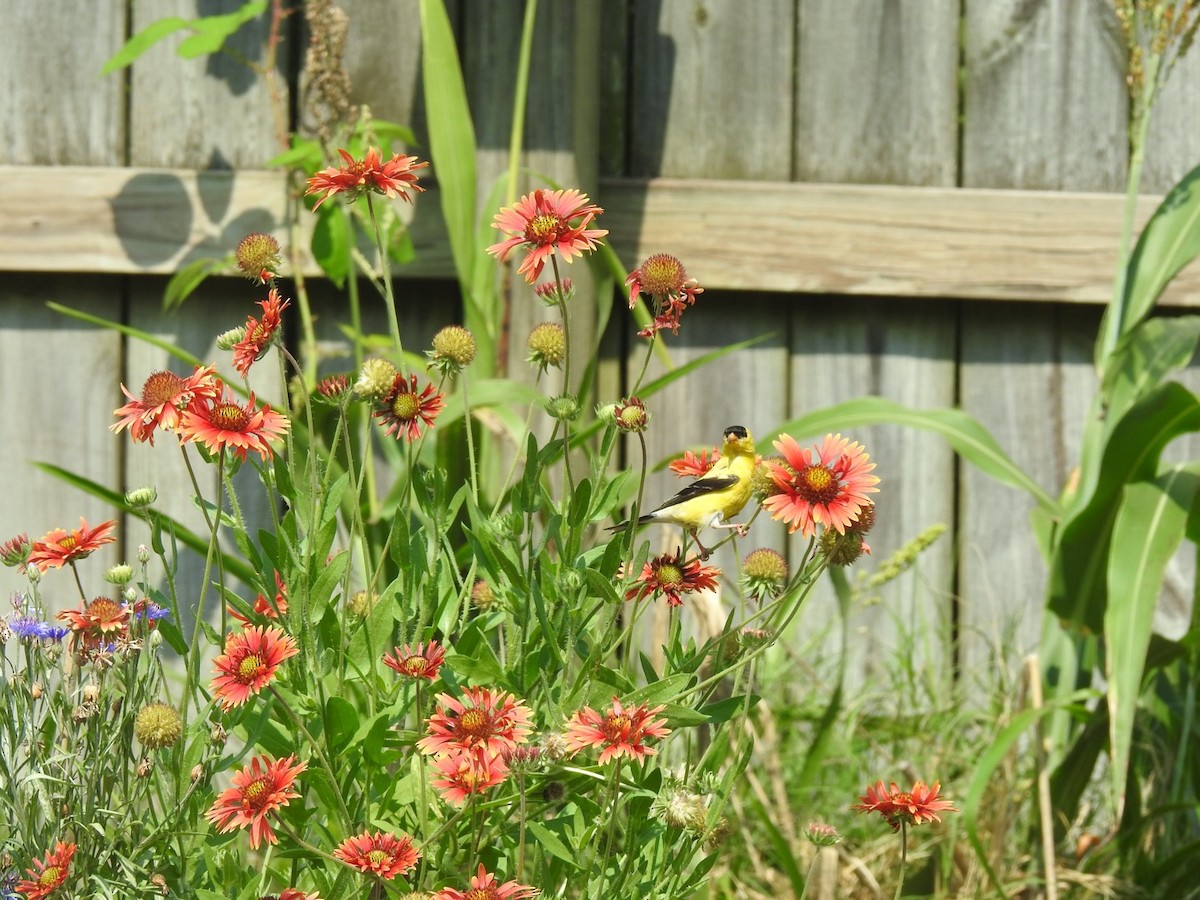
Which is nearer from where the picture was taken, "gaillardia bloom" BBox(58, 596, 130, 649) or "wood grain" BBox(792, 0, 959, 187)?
"gaillardia bloom" BBox(58, 596, 130, 649)

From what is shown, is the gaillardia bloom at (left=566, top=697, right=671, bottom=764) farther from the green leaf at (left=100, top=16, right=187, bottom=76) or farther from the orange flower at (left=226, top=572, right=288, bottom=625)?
the green leaf at (left=100, top=16, right=187, bottom=76)

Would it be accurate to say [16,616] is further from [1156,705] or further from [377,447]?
[1156,705]

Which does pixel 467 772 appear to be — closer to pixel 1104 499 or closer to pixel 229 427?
pixel 229 427

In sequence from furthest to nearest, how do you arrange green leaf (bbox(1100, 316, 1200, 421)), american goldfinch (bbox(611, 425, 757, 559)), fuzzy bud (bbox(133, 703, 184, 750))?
1. green leaf (bbox(1100, 316, 1200, 421))
2. american goldfinch (bbox(611, 425, 757, 559))
3. fuzzy bud (bbox(133, 703, 184, 750))

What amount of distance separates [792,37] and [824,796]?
4.32ft

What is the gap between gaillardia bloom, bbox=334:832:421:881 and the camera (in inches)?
35.5

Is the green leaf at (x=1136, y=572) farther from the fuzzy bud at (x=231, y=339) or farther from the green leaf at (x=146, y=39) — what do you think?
the green leaf at (x=146, y=39)

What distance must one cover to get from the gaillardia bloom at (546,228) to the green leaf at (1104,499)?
114cm

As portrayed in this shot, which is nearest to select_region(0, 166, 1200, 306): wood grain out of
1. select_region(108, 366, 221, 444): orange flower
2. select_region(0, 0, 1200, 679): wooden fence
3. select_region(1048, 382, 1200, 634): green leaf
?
select_region(0, 0, 1200, 679): wooden fence

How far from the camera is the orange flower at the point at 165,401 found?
986 millimetres

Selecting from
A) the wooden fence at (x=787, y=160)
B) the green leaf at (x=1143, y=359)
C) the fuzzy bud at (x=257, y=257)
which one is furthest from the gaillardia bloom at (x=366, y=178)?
the wooden fence at (x=787, y=160)

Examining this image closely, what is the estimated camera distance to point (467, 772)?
0.95 m

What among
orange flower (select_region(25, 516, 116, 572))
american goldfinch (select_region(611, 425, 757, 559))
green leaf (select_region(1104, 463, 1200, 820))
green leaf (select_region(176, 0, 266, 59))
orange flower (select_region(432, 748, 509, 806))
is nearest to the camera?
orange flower (select_region(432, 748, 509, 806))

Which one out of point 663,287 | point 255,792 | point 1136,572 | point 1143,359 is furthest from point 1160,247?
point 255,792
